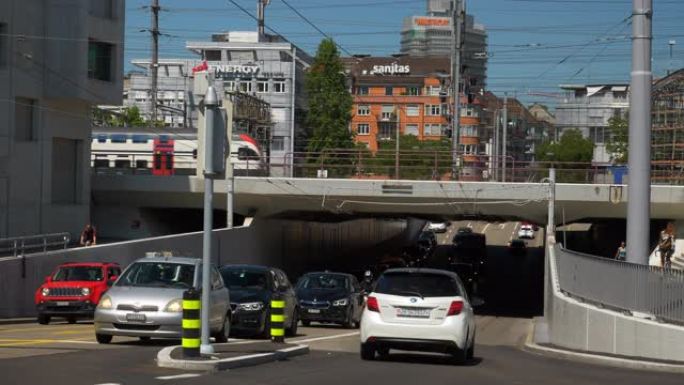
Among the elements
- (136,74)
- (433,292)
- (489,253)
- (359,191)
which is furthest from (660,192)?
(136,74)

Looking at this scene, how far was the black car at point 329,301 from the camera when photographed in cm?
3194

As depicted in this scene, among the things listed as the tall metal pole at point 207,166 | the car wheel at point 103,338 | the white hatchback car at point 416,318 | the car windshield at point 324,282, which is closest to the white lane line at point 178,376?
the tall metal pole at point 207,166

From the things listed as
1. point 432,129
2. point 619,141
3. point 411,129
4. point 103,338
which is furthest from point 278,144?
point 103,338

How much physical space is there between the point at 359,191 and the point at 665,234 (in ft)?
44.3

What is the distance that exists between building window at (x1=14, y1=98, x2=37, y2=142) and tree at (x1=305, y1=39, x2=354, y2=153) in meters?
44.2

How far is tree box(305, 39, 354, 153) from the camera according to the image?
91.0 meters

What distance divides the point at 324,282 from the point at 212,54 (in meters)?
94.1

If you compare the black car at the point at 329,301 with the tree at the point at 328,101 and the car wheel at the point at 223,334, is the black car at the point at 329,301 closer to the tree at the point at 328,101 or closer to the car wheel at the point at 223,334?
the car wheel at the point at 223,334

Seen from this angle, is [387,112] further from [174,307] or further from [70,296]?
[174,307]

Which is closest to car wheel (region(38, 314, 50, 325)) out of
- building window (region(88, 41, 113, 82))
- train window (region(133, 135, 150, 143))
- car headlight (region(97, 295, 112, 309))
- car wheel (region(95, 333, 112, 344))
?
car wheel (region(95, 333, 112, 344))

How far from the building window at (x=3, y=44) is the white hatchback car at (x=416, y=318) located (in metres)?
30.4

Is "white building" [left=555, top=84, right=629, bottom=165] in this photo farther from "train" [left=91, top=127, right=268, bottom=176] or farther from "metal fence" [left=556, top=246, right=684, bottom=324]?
"metal fence" [left=556, top=246, right=684, bottom=324]

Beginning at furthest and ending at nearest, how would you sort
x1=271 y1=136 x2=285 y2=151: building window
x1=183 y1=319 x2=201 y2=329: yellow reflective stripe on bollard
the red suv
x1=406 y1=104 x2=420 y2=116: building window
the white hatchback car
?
x1=406 y1=104 x2=420 y2=116: building window
x1=271 y1=136 x2=285 y2=151: building window
the red suv
the white hatchback car
x1=183 y1=319 x2=201 y2=329: yellow reflective stripe on bollard

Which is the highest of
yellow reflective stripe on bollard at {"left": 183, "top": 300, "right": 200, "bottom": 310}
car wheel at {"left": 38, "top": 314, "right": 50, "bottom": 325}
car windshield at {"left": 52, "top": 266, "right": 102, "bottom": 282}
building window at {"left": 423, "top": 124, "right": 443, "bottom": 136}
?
building window at {"left": 423, "top": 124, "right": 443, "bottom": 136}
